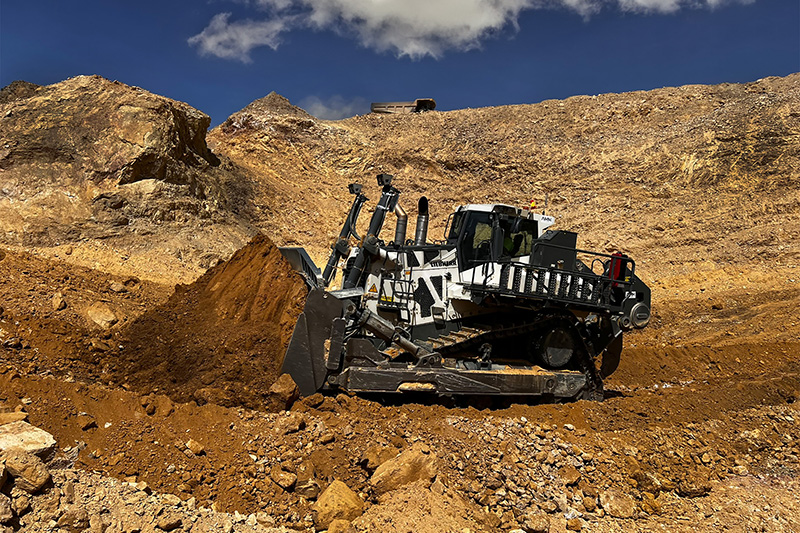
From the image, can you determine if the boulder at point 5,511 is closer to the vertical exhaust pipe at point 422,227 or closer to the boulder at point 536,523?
the boulder at point 536,523

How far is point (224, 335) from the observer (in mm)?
6953

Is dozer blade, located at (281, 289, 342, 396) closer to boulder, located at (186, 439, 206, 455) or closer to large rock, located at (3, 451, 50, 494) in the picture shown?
boulder, located at (186, 439, 206, 455)

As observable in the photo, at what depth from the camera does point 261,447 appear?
539 cm

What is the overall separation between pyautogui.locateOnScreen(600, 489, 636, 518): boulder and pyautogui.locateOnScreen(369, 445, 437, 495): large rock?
1.75m

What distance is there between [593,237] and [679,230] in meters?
2.91

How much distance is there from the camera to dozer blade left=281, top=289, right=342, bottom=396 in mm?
6395

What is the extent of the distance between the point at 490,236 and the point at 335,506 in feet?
14.0

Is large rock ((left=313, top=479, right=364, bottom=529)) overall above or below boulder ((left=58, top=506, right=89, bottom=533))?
below

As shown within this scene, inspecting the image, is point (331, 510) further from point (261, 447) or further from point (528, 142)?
point (528, 142)

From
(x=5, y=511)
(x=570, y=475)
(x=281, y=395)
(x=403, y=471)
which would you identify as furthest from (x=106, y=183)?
(x=570, y=475)

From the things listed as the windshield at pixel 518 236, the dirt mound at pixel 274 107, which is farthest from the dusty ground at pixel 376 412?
the dirt mound at pixel 274 107

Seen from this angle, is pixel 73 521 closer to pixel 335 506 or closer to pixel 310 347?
pixel 335 506

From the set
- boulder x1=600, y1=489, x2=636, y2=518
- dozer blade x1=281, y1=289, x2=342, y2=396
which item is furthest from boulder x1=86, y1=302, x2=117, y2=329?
→ boulder x1=600, y1=489, x2=636, y2=518

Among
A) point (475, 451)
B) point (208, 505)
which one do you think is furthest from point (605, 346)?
point (208, 505)
